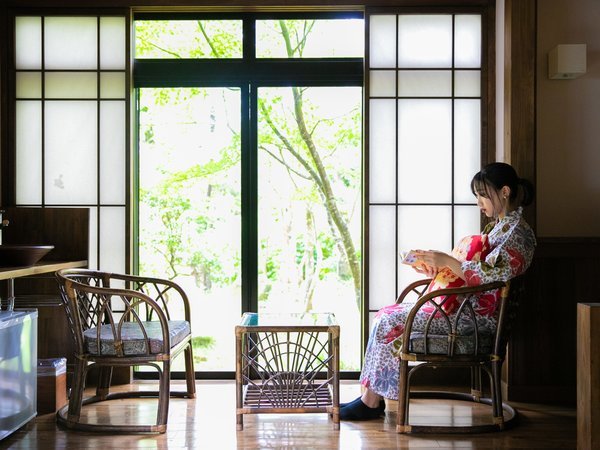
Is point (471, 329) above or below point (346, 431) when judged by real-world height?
above

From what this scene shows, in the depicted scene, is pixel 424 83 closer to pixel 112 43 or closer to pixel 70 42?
pixel 112 43

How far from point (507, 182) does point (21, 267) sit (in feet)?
8.51

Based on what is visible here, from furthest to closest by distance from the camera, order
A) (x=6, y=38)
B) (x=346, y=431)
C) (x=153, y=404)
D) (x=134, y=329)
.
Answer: (x=6, y=38) → (x=153, y=404) → (x=134, y=329) → (x=346, y=431)

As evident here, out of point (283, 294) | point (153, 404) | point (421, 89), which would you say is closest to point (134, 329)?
point (153, 404)

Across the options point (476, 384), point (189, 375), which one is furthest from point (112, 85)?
point (476, 384)

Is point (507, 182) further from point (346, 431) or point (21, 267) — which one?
point (21, 267)

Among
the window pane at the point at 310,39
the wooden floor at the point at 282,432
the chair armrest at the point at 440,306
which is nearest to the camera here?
the wooden floor at the point at 282,432

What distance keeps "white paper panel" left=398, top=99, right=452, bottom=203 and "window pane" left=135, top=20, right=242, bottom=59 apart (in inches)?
81.8

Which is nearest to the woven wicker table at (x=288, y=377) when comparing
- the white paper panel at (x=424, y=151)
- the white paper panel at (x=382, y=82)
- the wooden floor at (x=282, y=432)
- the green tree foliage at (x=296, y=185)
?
the wooden floor at (x=282, y=432)

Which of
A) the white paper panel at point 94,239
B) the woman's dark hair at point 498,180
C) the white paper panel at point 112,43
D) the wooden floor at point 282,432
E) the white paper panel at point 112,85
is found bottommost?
the wooden floor at point 282,432

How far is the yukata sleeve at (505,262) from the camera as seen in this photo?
10.4 ft

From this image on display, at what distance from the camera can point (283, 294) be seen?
6348mm

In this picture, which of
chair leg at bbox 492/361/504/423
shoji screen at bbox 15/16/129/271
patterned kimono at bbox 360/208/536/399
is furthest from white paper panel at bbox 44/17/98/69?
chair leg at bbox 492/361/504/423

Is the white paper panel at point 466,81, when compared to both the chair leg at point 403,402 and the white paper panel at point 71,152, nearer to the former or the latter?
the chair leg at point 403,402
